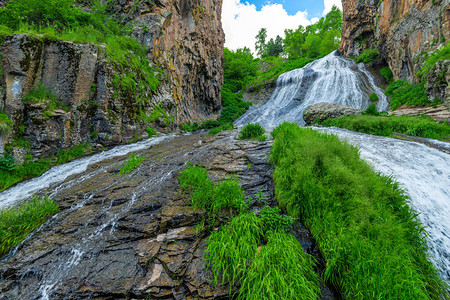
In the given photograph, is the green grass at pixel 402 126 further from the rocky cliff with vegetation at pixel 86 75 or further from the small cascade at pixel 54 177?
the rocky cliff with vegetation at pixel 86 75

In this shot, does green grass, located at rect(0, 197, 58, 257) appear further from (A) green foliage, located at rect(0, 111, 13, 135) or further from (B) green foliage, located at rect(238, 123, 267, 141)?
(B) green foliage, located at rect(238, 123, 267, 141)

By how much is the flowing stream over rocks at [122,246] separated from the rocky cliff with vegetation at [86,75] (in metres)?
3.13

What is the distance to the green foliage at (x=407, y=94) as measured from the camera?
39.1ft

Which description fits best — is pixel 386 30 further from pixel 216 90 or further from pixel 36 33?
pixel 36 33

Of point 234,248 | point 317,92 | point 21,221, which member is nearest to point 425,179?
point 234,248

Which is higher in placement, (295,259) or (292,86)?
(292,86)

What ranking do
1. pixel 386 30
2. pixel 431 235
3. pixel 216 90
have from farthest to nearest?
pixel 216 90
pixel 386 30
pixel 431 235

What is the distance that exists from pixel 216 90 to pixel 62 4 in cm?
1666

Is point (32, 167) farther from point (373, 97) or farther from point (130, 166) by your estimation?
point (373, 97)

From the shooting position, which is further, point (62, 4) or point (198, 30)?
point (198, 30)

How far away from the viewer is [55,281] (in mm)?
2195

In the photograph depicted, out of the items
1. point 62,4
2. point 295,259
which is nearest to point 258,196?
point 295,259

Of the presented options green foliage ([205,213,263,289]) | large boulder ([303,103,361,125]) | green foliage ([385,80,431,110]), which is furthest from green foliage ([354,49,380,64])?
green foliage ([205,213,263,289])

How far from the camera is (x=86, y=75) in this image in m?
7.49
